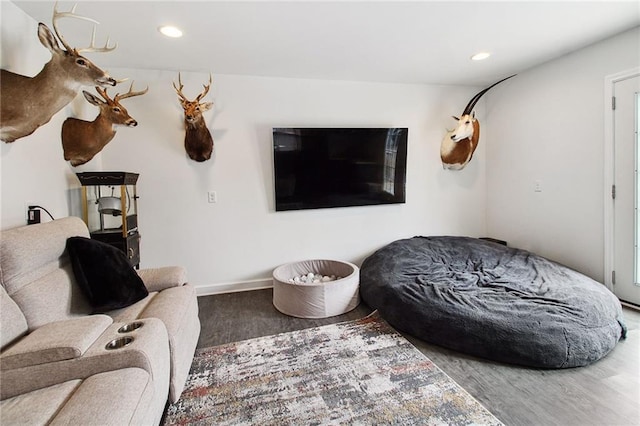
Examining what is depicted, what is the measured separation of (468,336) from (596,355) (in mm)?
762

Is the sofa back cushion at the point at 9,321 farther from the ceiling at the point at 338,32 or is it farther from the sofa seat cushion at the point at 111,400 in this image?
the ceiling at the point at 338,32

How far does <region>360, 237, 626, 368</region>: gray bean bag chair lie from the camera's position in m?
1.93

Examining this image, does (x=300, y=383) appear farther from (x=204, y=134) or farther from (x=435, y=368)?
(x=204, y=134)

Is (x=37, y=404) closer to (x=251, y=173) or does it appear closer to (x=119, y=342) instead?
(x=119, y=342)

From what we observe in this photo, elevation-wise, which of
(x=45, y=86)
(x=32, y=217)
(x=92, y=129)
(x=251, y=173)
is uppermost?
(x=45, y=86)

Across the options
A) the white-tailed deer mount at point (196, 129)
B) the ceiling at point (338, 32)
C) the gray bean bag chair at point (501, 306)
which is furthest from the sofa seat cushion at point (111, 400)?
the white-tailed deer mount at point (196, 129)

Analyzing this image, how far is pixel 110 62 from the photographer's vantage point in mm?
2854

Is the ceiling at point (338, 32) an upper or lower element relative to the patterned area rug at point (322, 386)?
upper

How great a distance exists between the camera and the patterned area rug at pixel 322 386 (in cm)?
156

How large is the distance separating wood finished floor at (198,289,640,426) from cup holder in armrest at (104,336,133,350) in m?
0.99

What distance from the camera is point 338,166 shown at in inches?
138

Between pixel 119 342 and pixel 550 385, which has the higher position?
pixel 119 342

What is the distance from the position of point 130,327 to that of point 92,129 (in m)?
1.89

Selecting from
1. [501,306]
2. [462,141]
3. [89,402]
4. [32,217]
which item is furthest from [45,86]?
[462,141]
